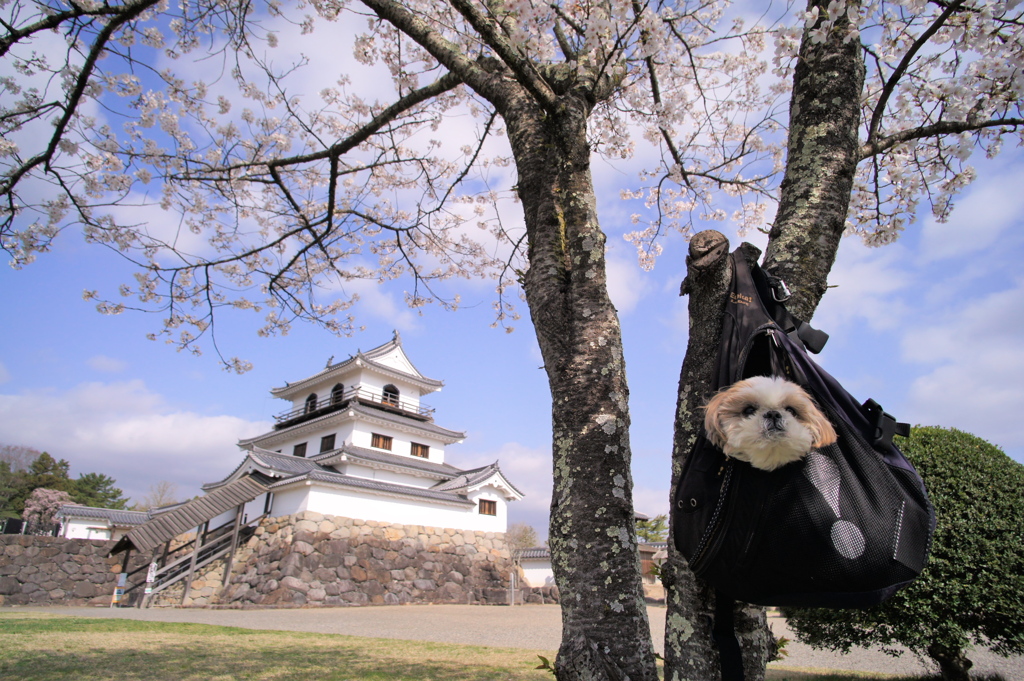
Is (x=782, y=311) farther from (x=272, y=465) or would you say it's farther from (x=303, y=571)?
(x=272, y=465)

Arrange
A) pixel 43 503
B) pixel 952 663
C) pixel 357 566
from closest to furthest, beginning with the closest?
pixel 952 663 → pixel 357 566 → pixel 43 503

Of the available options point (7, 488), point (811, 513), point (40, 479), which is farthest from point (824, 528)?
point (40, 479)

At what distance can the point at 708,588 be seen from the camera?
146cm

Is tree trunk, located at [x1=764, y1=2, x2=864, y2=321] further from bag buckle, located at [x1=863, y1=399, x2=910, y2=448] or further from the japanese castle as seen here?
the japanese castle

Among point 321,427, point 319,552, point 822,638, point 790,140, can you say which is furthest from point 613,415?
point 321,427

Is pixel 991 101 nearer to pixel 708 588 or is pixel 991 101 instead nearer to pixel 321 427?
pixel 708 588

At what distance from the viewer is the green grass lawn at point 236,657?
3.97 metres

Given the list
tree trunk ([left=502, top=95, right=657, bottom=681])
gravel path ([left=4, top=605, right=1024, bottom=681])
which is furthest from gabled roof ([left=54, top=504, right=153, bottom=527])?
tree trunk ([left=502, top=95, right=657, bottom=681])

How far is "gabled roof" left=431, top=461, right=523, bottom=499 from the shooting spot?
1936 centimetres

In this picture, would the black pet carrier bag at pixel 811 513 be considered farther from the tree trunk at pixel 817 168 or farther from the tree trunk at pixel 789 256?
the tree trunk at pixel 817 168

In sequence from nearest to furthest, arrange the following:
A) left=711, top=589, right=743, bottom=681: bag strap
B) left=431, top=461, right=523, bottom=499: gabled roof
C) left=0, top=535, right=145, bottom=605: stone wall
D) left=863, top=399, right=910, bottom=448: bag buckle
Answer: left=863, top=399, right=910, bottom=448: bag buckle < left=711, top=589, right=743, bottom=681: bag strap < left=0, top=535, right=145, bottom=605: stone wall < left=431, top=461, right=523, bottom=499: gabled roof

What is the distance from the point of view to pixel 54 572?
43.5ft

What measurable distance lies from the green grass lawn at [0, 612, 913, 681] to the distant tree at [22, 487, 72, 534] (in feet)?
87.5

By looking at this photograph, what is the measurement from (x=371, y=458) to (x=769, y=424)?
18.4 metres
